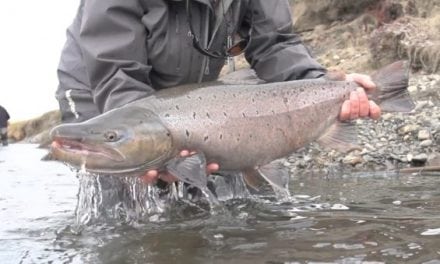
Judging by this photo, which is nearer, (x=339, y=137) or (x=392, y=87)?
(x=392, y=87)

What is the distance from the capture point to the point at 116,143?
105 inches

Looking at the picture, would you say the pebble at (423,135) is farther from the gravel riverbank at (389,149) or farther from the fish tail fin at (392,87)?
the fish tail fin at (392,87)

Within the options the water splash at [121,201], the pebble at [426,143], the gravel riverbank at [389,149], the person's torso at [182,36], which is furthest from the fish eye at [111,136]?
the pebble at [426,143]

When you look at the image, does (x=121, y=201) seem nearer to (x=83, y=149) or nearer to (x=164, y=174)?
(x=164, y=174)

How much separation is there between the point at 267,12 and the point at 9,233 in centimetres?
202

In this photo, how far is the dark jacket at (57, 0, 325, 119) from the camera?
10.8 feet

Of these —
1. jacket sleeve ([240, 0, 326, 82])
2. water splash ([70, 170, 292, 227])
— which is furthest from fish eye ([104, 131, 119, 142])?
jacket sleeve ([240, 0, 326, 82])

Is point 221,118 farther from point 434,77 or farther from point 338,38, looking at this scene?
point 338,38

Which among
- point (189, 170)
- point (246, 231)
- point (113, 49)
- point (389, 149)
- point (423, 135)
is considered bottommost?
point (246, 231)

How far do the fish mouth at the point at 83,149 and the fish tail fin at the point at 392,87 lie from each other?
1444 millimetres

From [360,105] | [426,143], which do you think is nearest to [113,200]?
[360,105]

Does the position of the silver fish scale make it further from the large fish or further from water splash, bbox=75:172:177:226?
water splash, bbox=75:172:177:226

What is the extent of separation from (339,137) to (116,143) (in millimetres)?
1323

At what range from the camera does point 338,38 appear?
1562 centimetres
